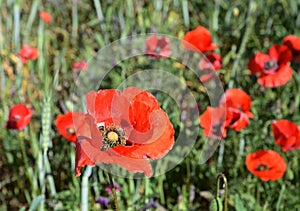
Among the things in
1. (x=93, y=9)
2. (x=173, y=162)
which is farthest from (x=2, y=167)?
(x=93, y=9)

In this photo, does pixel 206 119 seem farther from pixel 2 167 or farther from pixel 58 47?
pixel 58 47

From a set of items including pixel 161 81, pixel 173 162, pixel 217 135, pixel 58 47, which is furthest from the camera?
pixel 58 47

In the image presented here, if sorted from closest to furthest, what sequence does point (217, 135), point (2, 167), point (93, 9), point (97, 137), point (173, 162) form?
point (97, 137), point (217, 135), point (173, 162), point (2, 167), point (93, 9)

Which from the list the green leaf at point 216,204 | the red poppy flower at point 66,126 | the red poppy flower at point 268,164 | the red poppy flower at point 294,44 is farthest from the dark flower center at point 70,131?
the red poppy flower at point 294,44

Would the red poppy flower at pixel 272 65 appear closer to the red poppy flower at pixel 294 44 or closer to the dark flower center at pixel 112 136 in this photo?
the red poppy flower at pixel 294 44

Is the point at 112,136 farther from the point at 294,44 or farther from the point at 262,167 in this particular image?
the point at 294,44

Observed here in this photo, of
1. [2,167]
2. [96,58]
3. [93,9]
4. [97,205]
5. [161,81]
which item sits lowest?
[97,205]

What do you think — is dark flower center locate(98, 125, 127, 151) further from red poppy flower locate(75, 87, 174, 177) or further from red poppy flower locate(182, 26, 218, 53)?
red poppy flower locate(182, 26, 218, 53)

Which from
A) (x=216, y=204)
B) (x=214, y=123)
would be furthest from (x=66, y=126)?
(x=216, y=204)
